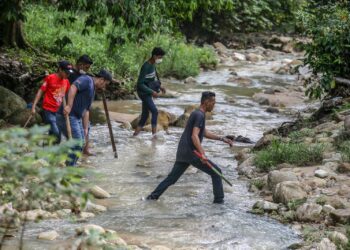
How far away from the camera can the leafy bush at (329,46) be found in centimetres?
1187

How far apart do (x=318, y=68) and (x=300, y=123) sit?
1.11 meters

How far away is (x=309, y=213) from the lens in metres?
7.25

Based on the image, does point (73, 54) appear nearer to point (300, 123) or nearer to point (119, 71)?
point (119, 71)

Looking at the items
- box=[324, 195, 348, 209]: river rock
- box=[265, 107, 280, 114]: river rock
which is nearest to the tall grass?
box=[265, 107, 280, 114]: river rock

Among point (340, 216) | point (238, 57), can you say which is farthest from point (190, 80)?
point (340, 216)

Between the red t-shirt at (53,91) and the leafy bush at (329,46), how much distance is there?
5.10 m

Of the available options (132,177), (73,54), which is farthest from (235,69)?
(132,177)

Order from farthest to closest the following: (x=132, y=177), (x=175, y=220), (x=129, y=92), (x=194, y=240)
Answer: (x=129, y=92) → (x=132, y=177) → (x=175, y=220) → (x=194, y=240)

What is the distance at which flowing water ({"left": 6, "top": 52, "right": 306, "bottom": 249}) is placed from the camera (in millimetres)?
6734

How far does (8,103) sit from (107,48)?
22.3 feet

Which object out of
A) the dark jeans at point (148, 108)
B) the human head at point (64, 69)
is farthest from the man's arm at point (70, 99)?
the dark jeans at point (148, 108)

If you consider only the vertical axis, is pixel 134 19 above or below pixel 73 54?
above

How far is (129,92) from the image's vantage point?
16641 millimetres

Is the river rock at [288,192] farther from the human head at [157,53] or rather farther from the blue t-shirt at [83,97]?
the human head at [157,53]
